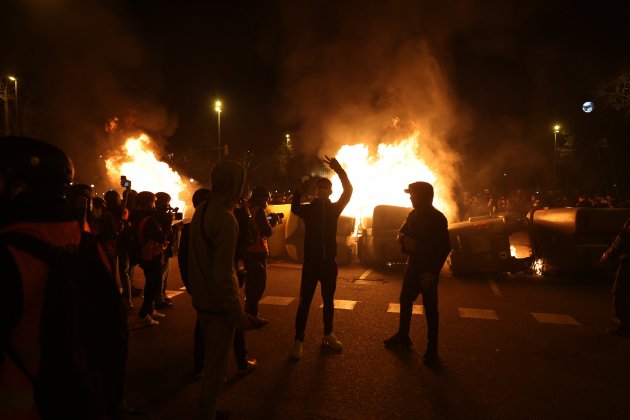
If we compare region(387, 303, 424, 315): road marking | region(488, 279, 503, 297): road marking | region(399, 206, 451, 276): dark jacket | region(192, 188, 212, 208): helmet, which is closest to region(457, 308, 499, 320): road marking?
region(387, 303, 424, 315): road marking

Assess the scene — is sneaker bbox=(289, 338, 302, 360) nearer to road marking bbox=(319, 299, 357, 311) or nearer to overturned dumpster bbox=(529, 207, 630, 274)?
road marking bbox=(319, 299, 357, 311)

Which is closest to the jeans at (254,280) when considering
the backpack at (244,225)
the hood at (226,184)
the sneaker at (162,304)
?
the backpack at (244,225)

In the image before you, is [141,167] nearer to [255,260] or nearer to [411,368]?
[255,260]

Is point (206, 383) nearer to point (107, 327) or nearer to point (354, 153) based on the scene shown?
point (107, 327)

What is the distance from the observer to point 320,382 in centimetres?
434

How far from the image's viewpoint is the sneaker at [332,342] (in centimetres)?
524

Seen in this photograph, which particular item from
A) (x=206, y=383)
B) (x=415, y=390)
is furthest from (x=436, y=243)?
(x=206, y=383)

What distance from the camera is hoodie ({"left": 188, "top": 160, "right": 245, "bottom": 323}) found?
119 inches

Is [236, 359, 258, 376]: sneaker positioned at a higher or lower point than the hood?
lower

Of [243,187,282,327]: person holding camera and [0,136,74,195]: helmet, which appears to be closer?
[0,136,74,195]: helmet

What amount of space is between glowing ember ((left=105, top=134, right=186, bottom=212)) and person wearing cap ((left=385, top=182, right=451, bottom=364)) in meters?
17.8

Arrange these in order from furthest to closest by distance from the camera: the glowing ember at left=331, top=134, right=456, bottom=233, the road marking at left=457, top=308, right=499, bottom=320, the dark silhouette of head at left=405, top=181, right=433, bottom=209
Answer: the glowing ember at left=331, top=134, right=456, bottom=233 < the road marking at left=457, top=308, right=499, bottom=320 < the dark silhouette of head at left=405, top=181, right=433, bottom=209

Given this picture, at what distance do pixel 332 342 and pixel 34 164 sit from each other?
4145mm

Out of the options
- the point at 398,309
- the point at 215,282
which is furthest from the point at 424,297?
the point at 215,282
